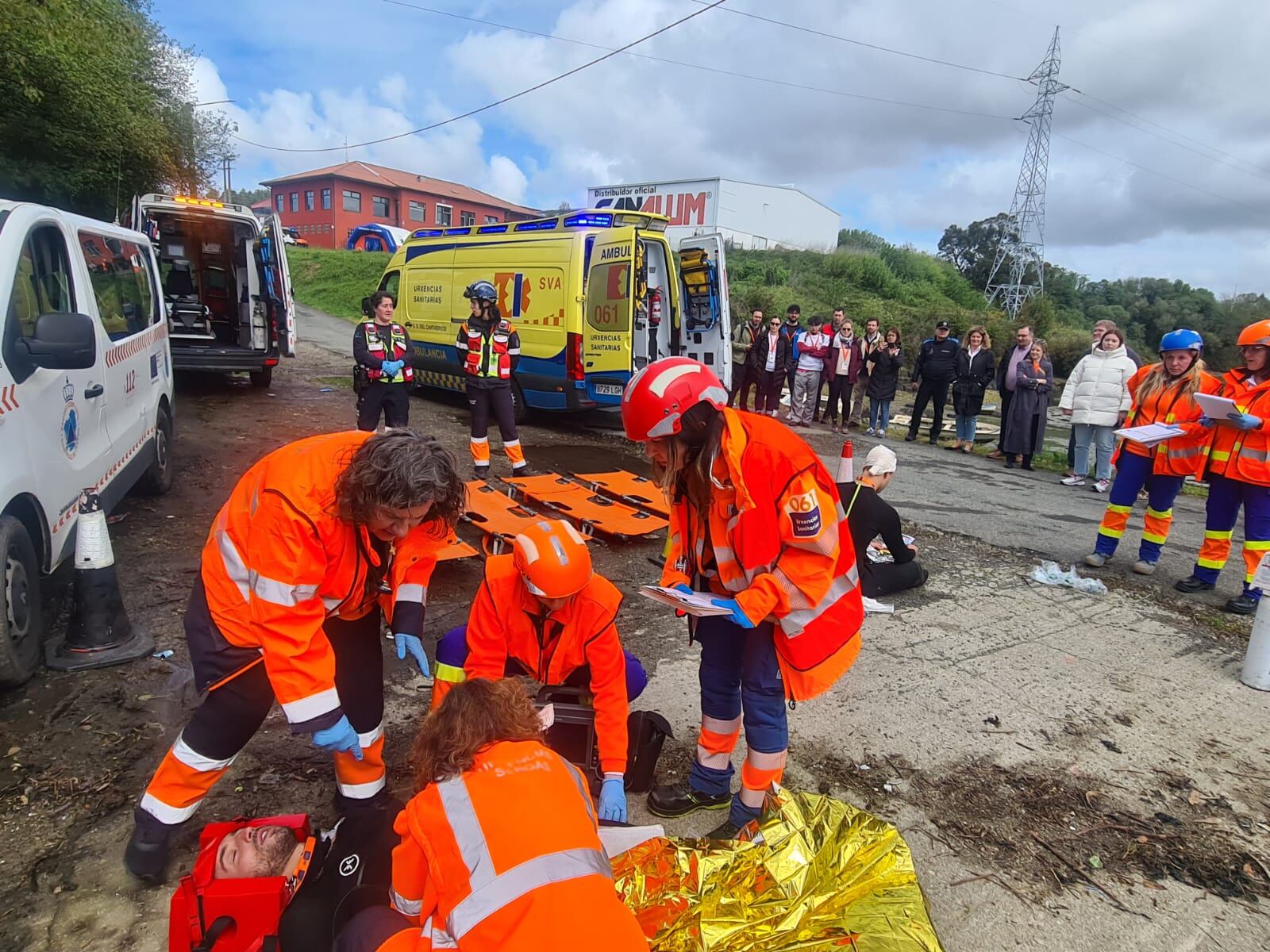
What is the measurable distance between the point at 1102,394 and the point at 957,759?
6301 millimetres

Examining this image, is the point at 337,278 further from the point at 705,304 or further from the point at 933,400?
the point at 933,400

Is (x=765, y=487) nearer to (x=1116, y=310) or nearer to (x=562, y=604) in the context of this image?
(x=562, y=604)

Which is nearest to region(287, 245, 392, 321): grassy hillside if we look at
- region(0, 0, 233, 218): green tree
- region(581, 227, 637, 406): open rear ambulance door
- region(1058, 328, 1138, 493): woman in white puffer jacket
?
region(0, 0, 233, 218): green tree

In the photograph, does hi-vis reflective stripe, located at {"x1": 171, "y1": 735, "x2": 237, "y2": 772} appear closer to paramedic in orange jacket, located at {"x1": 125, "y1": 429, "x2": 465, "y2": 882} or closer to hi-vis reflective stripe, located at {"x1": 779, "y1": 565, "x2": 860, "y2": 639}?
paramedic in orange jacket, located at {"x1": 125, "y1": 429, "x2": 465, "y2": 882}

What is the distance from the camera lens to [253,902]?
1840mm

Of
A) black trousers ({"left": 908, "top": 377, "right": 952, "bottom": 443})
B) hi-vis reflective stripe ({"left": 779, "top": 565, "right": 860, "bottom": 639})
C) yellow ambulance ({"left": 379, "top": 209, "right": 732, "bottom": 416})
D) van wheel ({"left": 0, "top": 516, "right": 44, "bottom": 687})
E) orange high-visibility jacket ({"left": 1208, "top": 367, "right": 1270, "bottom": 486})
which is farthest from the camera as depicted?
black trousers ({"left": 908, "top": 377, "right": 952, "bottom": 443})

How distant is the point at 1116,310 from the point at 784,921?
1453 inches

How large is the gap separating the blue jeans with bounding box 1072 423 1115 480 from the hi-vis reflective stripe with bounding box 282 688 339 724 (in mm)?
8446

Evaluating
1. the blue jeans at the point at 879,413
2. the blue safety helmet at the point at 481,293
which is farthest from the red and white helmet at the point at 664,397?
the blue jeans at the point at 879,413

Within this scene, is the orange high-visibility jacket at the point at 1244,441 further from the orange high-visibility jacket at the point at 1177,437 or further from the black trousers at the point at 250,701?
the black trousers at the point at 250,701

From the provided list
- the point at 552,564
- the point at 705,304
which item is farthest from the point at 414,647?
the point at 705,304

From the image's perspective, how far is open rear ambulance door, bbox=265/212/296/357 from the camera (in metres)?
9.40

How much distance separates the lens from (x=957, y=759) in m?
3.07

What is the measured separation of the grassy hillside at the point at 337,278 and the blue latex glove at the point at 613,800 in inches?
893
